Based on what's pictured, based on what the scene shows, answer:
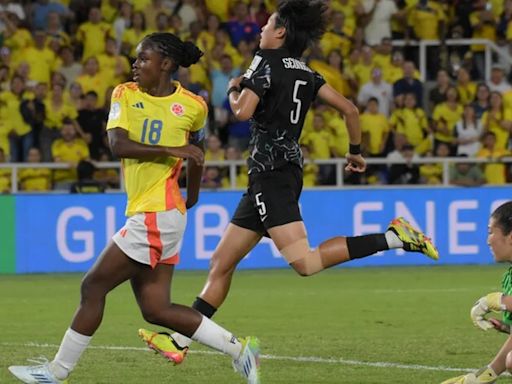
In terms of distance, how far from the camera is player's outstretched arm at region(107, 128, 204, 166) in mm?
7719

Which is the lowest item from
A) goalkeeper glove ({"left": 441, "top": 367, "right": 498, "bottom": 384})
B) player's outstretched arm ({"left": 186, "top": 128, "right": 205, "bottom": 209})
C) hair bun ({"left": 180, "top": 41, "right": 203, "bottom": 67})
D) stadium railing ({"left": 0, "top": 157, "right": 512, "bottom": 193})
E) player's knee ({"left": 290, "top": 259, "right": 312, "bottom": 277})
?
goalkeeper glove ({"left": 441, "top": 367, "right": 498, "bottom": 384})

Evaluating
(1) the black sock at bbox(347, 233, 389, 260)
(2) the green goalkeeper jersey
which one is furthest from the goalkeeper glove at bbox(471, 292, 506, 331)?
(1) the black sock at bbox(347, 233, 389, 260)

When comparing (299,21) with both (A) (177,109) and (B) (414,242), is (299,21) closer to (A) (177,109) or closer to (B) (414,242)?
(A) (177,109)

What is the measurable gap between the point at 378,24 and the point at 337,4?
76 centimetres

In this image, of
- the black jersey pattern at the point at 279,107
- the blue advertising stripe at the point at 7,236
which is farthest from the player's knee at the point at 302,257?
the blue advertising stripe at the point at 7,236

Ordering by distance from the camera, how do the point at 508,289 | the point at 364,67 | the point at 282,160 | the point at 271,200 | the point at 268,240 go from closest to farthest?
the point at 508,289, the point at 271,200, the point at 282,160, the point at 268,240, the point at 364,67

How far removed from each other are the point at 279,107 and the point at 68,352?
2.22 m

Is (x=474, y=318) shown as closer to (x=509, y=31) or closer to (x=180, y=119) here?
(x=180, y=119)

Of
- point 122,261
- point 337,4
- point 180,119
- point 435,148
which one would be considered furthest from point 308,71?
point 337,4

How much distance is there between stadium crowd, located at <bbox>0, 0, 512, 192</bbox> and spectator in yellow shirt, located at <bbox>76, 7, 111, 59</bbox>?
0.05 ft

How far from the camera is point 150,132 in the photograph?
308 inches

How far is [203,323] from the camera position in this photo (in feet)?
26.5

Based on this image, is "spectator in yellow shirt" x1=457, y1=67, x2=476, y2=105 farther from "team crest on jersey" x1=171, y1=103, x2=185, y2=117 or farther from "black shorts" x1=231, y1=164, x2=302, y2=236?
"team crest on jersey" x1=171, y1=103, x2=185, y2=117

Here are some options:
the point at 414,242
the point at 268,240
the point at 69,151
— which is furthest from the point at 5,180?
the point at 414,242
